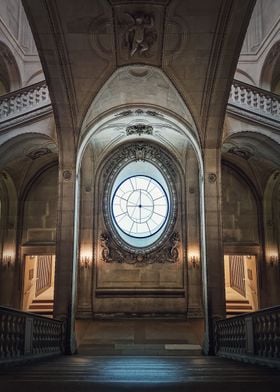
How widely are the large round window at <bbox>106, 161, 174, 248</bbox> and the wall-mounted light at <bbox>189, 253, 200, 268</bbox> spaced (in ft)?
4.87

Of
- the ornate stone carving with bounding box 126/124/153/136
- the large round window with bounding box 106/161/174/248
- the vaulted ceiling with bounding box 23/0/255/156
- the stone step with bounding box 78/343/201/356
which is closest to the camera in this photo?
the vaulted ceiling with bounding box 23/0/255/156

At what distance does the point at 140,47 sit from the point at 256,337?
6.61 metres

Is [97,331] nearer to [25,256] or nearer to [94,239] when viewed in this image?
[94,239]

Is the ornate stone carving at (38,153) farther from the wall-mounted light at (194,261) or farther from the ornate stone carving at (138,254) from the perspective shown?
the wall-mounted light at (194,261)

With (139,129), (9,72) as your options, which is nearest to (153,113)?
(139,129)

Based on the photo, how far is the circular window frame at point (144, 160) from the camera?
15.4 m

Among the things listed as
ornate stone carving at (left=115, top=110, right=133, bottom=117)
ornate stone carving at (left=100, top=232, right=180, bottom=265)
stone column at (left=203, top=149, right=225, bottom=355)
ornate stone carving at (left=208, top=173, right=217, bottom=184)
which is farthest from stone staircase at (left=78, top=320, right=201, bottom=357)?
ornate stone carving at (left=115, top=110, right=133, bottom=117)

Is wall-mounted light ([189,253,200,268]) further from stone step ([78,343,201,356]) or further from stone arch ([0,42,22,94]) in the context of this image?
stone arch ([0,42,22,94])

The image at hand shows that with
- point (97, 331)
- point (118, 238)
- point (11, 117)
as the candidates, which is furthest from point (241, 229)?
point (11, 117)

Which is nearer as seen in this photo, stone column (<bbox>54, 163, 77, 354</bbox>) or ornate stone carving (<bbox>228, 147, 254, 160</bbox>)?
stone column (<bbox>54, 163, 77, 354</bbox>)

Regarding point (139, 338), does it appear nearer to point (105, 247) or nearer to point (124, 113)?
point (105, 247)

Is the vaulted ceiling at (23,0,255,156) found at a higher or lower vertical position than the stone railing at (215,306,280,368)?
higher

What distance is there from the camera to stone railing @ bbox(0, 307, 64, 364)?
5.51 m

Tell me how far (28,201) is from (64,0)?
9379 millimetres
